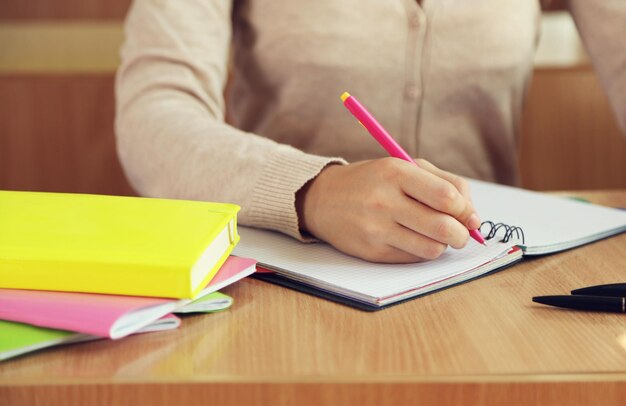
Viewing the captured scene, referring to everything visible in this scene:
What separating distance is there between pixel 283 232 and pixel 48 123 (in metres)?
1.18

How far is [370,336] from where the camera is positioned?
50cm

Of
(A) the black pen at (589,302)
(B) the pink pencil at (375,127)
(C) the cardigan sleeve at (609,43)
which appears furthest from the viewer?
(C) the cardigan sleeve at (609,43)

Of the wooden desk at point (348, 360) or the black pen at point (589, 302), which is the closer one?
the wooden desk at point (348, 360)

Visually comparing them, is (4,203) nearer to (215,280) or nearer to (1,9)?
(215,280)

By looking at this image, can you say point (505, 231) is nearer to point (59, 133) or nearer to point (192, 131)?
point (192, 131)

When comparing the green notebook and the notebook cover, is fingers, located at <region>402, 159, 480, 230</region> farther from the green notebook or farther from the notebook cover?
the green notebook

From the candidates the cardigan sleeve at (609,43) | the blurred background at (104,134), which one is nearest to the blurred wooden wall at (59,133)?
the blurred background at (104,134)

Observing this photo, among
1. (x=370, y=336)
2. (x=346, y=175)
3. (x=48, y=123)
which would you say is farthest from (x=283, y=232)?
(x=48, y=123)

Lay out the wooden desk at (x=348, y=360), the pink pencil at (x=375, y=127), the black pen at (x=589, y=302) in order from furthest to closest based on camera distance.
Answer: the pink pencil at (x=375, y=127) < the black pen at (x=589, y=302) < the wooden desk at (x=348, y=360)

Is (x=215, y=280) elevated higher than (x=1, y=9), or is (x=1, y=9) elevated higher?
(x=1, y=9)

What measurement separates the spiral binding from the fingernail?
0.05 meters

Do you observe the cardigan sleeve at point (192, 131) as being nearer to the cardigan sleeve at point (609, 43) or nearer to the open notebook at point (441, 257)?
the open notebook at point (441, 257)

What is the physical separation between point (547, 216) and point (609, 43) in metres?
0.40

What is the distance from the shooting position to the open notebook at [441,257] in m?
0.58
